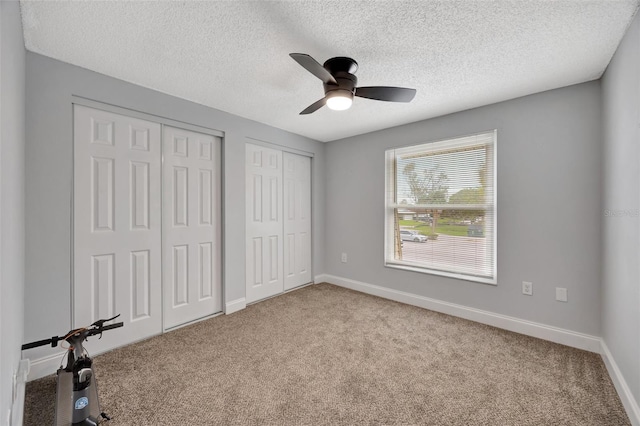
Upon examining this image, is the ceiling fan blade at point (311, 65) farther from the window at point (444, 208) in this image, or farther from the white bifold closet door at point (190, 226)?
the window at point (444, 208)

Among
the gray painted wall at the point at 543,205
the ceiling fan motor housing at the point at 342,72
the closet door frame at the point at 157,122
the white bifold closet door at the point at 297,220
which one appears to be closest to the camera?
the ceiling fan motor housing at the point at 342,72

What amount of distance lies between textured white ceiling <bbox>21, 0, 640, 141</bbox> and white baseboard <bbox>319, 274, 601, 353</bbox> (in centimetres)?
220

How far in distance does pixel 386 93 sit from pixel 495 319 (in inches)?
98.9

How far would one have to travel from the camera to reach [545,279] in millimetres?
2582

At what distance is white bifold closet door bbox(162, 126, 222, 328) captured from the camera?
107 inches

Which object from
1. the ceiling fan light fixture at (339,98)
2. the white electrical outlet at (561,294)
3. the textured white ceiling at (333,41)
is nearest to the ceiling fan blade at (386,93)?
the ceiling fan light fixture at (339,98)

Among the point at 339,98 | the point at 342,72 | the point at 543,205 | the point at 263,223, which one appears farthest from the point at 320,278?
the point at 342,72

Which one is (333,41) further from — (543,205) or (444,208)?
(543,205)

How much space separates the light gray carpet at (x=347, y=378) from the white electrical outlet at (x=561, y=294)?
0.41 metres

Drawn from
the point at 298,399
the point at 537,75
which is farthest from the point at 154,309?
the point at 537,75

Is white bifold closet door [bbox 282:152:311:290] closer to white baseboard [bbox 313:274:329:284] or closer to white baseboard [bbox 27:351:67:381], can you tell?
white baseboard [bbox 313:274:329:284]

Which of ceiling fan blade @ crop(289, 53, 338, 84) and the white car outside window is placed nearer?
ceiling fan blade @ crop(289, 53, 338, 84)

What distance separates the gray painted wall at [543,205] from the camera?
2367 mm

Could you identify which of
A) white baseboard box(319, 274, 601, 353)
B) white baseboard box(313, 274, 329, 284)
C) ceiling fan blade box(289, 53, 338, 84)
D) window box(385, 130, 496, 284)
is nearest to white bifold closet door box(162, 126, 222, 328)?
white baseboard box(313, 274, 329, 284)
